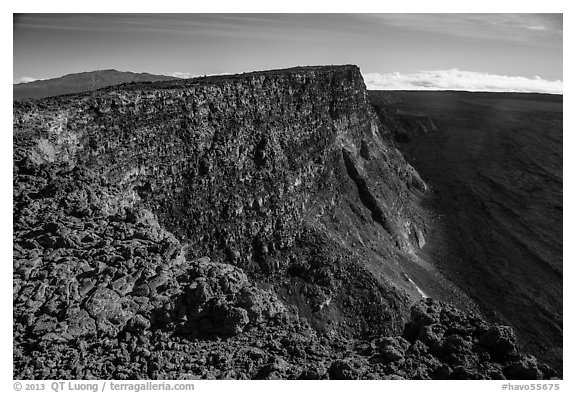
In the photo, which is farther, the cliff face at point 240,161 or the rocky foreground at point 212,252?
the cliff face at point 240,161

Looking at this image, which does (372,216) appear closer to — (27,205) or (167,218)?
(167,218)

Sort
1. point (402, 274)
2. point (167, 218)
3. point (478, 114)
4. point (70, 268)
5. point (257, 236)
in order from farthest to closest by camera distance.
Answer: point (478, 114), point (402, 274), point (257, 236), point (167, 218), point (70, 268)

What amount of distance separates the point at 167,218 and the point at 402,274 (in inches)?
993

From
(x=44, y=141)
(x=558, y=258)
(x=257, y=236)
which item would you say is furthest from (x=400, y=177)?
(x=44, y=141)

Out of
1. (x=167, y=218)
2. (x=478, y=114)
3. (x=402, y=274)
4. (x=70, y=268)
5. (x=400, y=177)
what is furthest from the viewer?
(x=478, y=114)

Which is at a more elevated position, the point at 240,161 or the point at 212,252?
the point at 240,161

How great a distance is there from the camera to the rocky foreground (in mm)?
19016

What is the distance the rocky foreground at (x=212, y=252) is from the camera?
19.0 metres

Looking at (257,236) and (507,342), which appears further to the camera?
(257,236)

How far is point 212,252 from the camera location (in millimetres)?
33344

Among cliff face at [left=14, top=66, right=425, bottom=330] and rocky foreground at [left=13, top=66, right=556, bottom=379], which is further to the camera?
cliff face at [left=14, top=66, right=425, bottom=330]

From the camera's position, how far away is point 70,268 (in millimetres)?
20250

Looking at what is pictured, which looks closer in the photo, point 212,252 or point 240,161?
point 212,252

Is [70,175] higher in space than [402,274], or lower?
higher
